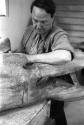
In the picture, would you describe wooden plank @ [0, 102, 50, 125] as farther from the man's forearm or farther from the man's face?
the man's face

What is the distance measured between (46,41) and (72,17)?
2.60 meters

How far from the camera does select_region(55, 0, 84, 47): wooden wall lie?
15.3 feet

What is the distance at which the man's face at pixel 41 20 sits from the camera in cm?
221

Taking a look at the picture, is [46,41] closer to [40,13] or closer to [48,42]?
[48,42]

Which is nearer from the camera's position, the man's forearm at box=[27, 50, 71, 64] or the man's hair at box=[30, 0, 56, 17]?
the man's forearm at box=[27, 50, 71, 64]

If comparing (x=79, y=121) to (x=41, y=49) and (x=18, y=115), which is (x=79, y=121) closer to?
(x=41, y=49)

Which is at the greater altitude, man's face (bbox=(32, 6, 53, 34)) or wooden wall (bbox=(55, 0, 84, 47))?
man's face (bbox=(32, 6, 53, 34))

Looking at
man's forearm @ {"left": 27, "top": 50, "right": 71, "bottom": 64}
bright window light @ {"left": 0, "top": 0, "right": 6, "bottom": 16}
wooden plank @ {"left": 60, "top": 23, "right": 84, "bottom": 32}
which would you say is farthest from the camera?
wooden plank @ {"left": 60, "top": 23, "right": 84, "bottom": 32}

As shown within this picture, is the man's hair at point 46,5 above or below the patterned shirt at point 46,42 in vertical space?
above

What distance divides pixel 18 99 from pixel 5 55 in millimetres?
337

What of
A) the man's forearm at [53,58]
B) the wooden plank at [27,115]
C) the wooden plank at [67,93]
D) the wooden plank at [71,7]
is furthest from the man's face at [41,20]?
the wooden plank at [71,7]

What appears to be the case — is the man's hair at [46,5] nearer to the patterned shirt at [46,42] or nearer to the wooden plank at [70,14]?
the patterned shirt at [46,42]

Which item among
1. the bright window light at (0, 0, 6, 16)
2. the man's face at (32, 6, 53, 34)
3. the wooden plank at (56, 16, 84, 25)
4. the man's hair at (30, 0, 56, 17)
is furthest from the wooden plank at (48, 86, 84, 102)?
the wooden plank at (56, 16, 84, 25)

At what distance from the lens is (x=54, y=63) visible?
1.97 m
